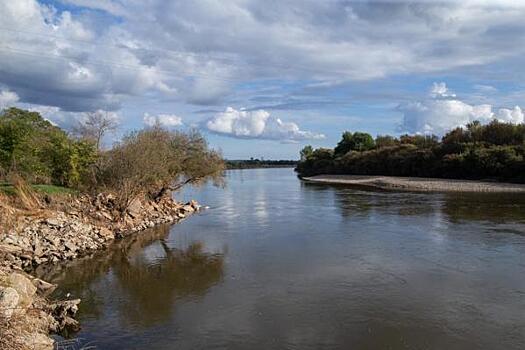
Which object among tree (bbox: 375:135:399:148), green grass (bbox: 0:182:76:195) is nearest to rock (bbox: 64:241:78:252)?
green grass (bbox: 0:182:76:195)

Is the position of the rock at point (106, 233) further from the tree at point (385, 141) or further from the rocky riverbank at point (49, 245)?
the tree at point (385, 141)

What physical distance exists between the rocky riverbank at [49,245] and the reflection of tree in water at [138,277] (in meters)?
0.89

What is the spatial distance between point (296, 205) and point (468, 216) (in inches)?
601

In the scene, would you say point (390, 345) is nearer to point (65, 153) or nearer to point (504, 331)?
point (504, 331)

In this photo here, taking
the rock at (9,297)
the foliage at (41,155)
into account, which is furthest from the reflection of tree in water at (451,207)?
the rock at (9,297)

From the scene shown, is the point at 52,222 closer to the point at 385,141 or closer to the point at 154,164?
the point at 154,164

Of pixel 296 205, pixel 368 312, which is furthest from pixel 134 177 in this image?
pixel 368 312

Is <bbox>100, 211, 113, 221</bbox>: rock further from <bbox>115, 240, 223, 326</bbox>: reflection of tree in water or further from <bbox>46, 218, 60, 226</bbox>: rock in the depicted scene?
<bbox>115, 240, 223, 326</bbox>: reflection of tree in water

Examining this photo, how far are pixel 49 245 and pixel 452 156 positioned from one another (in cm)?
6604

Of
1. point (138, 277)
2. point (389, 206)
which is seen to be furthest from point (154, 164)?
point (389, 206)

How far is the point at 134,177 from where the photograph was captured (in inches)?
1243

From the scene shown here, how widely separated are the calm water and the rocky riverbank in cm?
106

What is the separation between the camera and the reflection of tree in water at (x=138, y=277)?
1528 centimetres

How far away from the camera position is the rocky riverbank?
36.9 ft
